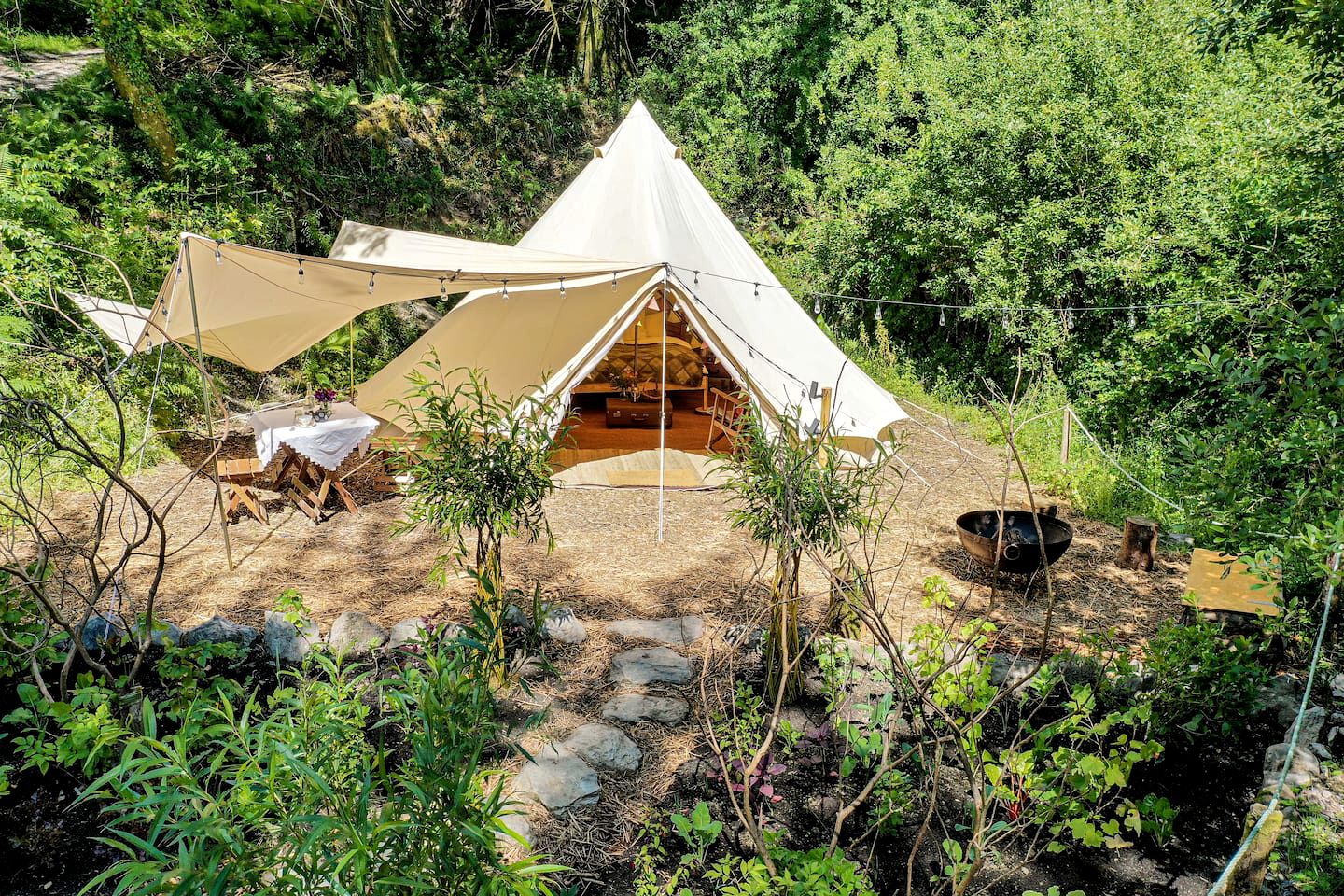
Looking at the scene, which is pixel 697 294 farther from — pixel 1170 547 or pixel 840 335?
pixel 840 335

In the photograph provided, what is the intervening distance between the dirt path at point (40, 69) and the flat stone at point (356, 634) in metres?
6.60

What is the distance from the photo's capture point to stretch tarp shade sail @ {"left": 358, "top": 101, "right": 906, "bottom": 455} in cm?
543

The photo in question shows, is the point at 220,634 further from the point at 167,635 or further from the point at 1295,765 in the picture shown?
the point at 1295,765

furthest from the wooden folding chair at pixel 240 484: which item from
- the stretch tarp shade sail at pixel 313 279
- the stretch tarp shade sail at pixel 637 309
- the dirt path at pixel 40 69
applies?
the dirt path at pixel 40 69

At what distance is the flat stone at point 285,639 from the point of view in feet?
11.0

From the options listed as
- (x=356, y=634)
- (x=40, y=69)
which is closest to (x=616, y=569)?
(x=356, y=634)

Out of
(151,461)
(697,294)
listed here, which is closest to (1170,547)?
(697,294)

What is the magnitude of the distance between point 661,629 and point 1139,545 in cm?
283

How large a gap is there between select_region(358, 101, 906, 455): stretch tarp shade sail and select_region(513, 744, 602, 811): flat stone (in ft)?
9.72

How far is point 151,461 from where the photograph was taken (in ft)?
18.9

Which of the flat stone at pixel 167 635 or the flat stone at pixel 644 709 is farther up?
the flat stone at pixel 167 635

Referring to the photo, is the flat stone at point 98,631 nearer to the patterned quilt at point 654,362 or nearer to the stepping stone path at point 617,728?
the stepping stone path at point 617,728

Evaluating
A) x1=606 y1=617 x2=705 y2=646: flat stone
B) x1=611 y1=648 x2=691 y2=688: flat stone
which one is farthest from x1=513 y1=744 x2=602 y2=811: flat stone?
x1=606 y1=617 x2=705 y2=646: flat stone

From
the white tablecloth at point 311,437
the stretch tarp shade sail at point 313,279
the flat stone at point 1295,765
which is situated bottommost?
the flat stone at point 1295,765
